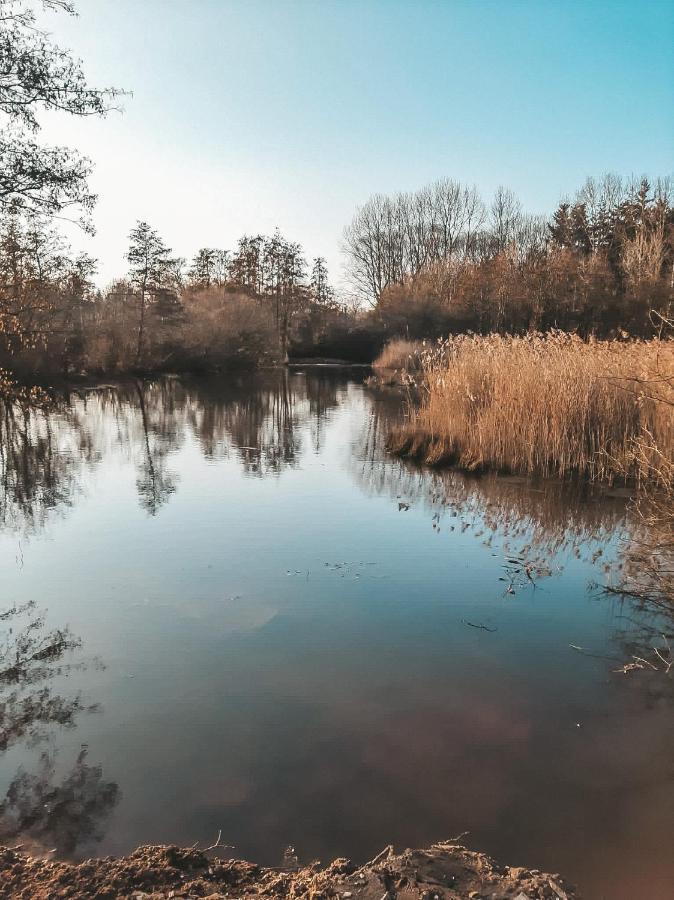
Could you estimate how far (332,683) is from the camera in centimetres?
373

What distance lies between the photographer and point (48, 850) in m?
2.43

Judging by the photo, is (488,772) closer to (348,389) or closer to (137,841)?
(137,841)

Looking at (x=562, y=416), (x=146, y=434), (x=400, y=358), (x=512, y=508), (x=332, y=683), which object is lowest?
(x=332, y=683)

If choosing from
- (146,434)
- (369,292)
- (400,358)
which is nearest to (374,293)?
(369,292)

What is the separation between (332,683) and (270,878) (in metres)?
1.50

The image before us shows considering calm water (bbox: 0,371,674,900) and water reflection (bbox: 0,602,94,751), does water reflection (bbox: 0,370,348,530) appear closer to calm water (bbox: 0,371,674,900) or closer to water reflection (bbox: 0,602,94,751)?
calm water (bbox: 0,371,674,900)

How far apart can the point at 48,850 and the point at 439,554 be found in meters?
4.22

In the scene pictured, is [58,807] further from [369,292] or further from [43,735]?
[369,292]

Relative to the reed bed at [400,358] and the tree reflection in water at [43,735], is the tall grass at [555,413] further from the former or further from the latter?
the reed bed at [400,358]

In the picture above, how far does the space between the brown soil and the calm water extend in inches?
6.3

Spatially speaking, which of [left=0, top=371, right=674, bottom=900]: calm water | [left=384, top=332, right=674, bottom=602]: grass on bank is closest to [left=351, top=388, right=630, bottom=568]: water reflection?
[left=0, top=371, right=674, bottom=900]: calm water

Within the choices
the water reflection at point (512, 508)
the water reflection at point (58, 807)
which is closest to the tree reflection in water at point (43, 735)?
the water reflection at point (58, 807)

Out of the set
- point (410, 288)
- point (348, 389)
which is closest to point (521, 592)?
point (348, 389)

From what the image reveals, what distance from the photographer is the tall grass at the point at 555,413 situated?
8.39 meters
